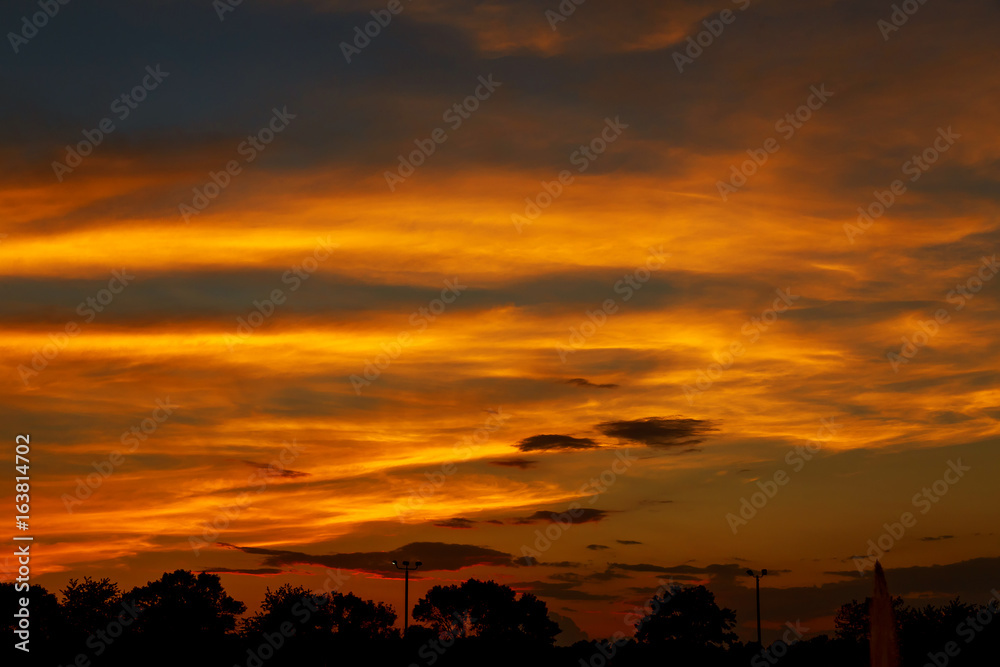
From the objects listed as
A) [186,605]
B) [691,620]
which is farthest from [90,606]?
[691,620]

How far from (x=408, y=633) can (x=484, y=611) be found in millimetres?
23780

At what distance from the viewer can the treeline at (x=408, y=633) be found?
3228 inches

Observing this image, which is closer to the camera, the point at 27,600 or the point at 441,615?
the point at 27,600

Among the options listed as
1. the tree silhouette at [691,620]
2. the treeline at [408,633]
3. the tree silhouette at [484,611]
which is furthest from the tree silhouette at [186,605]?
the tree silhouette at [691,620]

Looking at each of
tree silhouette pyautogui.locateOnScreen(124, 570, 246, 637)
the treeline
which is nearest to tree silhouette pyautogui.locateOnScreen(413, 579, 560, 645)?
the treeline

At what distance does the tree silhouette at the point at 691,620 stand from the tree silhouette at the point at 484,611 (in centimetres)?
1344

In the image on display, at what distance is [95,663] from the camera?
86.9m

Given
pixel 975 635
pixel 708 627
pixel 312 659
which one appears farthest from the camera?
pixel 708 627

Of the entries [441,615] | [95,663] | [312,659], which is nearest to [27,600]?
[95,663]

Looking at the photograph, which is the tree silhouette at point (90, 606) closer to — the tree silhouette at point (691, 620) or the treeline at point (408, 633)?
the treeline at point (408, 633)

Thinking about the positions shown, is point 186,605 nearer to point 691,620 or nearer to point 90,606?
point 90,606

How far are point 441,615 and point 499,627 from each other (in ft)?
28.0

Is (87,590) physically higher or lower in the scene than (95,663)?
higher

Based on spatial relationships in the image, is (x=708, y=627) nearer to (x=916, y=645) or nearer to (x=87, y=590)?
(x=916, y=645)
